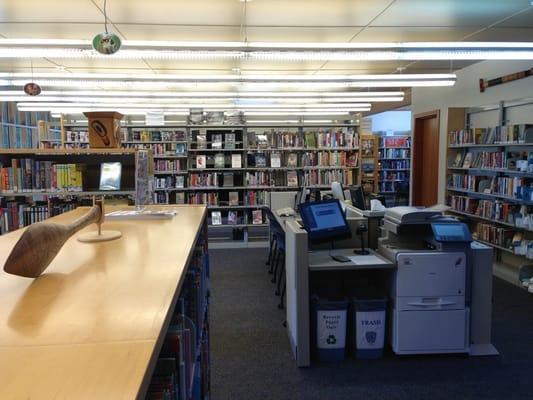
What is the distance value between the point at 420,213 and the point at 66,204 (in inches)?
128

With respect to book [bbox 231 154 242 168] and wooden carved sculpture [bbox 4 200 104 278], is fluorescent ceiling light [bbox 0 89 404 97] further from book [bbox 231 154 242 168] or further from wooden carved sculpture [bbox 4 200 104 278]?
wooden carved sculpture [bbox 4 200 104 278]

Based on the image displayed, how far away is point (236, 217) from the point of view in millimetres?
7527

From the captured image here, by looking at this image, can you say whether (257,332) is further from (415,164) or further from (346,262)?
(415,164)

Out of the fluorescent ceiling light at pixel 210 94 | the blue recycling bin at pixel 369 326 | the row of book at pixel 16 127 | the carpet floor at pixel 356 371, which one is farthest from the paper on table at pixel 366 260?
the row of book at pixel 16 127

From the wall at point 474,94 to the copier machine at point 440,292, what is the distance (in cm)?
309

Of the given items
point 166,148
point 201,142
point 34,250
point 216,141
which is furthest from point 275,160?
point 34,250

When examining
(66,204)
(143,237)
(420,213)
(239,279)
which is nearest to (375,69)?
(239,279)

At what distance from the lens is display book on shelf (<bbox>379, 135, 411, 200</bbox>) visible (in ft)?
40.8

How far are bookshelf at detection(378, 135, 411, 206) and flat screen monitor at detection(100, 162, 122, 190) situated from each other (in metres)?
9.67

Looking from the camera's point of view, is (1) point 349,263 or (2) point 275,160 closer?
(1) point 349,263

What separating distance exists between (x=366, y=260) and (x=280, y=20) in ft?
11.1

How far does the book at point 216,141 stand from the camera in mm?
7402

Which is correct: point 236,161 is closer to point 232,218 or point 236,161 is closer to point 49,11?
point 232,218

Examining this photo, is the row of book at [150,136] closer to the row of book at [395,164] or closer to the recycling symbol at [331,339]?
the recycling symbol at [331,339]
